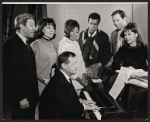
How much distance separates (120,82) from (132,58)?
31 centimetres

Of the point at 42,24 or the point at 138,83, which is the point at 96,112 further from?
the point at 42,24

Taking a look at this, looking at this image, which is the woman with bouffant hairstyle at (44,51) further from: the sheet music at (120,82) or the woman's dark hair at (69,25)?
the sheet music at (120,82)

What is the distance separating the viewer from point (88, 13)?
10.3 ft

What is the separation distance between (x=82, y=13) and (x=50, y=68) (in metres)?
0.71

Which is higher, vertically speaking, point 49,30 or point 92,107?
point 49,30

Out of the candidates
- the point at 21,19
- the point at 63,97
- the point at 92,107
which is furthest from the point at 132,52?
the point at 21,19

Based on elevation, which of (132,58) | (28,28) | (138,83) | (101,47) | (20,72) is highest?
(28,28)

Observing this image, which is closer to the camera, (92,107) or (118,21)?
(92,107)

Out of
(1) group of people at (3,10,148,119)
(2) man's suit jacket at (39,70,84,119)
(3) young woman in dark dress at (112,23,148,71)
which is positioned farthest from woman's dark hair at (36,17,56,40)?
(3) young woman in dark dress at (112,23,148,71)

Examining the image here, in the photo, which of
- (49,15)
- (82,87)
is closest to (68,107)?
(82,87)

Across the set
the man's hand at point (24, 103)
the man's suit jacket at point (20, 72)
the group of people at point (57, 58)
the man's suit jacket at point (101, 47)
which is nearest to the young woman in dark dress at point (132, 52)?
the group of people at point (57, 58)

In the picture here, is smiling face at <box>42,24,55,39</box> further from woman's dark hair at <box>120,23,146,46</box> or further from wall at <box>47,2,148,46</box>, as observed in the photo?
woman's dark hair at <box>120,23,146,46</box>

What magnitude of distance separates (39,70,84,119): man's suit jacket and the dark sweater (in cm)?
58

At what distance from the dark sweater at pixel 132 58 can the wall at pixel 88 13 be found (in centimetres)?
18
